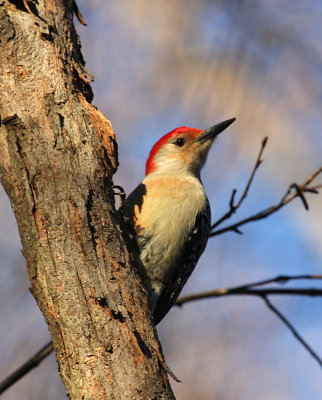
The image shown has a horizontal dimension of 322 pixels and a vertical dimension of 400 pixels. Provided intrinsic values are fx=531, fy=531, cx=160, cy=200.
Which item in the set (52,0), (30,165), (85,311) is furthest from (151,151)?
(85,311)

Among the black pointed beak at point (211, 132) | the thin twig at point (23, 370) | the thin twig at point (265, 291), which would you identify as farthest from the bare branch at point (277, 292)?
the black pointed beak at point (211, 132)

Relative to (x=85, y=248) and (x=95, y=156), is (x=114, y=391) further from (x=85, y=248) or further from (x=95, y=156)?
(x=95, y=156)

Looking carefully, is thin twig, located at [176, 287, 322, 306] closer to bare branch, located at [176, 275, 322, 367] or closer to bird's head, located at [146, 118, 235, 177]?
bare branch, located at [176, 275, 322, 367]

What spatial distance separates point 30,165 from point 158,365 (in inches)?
47.9

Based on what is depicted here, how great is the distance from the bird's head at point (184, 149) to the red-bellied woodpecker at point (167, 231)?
36cm

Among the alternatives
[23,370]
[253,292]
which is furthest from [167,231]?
[23,370]

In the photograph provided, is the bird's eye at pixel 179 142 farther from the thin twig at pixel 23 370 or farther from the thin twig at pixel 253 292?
the thin twig at pixel 23 370

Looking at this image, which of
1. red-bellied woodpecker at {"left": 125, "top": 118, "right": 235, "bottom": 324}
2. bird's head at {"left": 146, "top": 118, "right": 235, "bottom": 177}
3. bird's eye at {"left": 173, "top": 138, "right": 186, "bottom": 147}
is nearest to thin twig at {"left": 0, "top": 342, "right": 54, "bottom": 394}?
red-bellied woodpecker at {"left": 125, "top": 118, "right": 235, "bottom": 324}

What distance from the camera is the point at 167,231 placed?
4.16 meters

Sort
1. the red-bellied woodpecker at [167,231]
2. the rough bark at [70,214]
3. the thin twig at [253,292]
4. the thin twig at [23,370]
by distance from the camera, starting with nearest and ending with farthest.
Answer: the rough bark at [70,214] < the thin twig at [23,370] < the thin twig at [253,292] < the red-bellied woodpecker at [167,231]

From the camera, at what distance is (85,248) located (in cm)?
267

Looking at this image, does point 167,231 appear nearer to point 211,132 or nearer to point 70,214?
point 70,214

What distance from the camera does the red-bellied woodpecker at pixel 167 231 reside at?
413cm

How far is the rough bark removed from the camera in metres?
2.47
